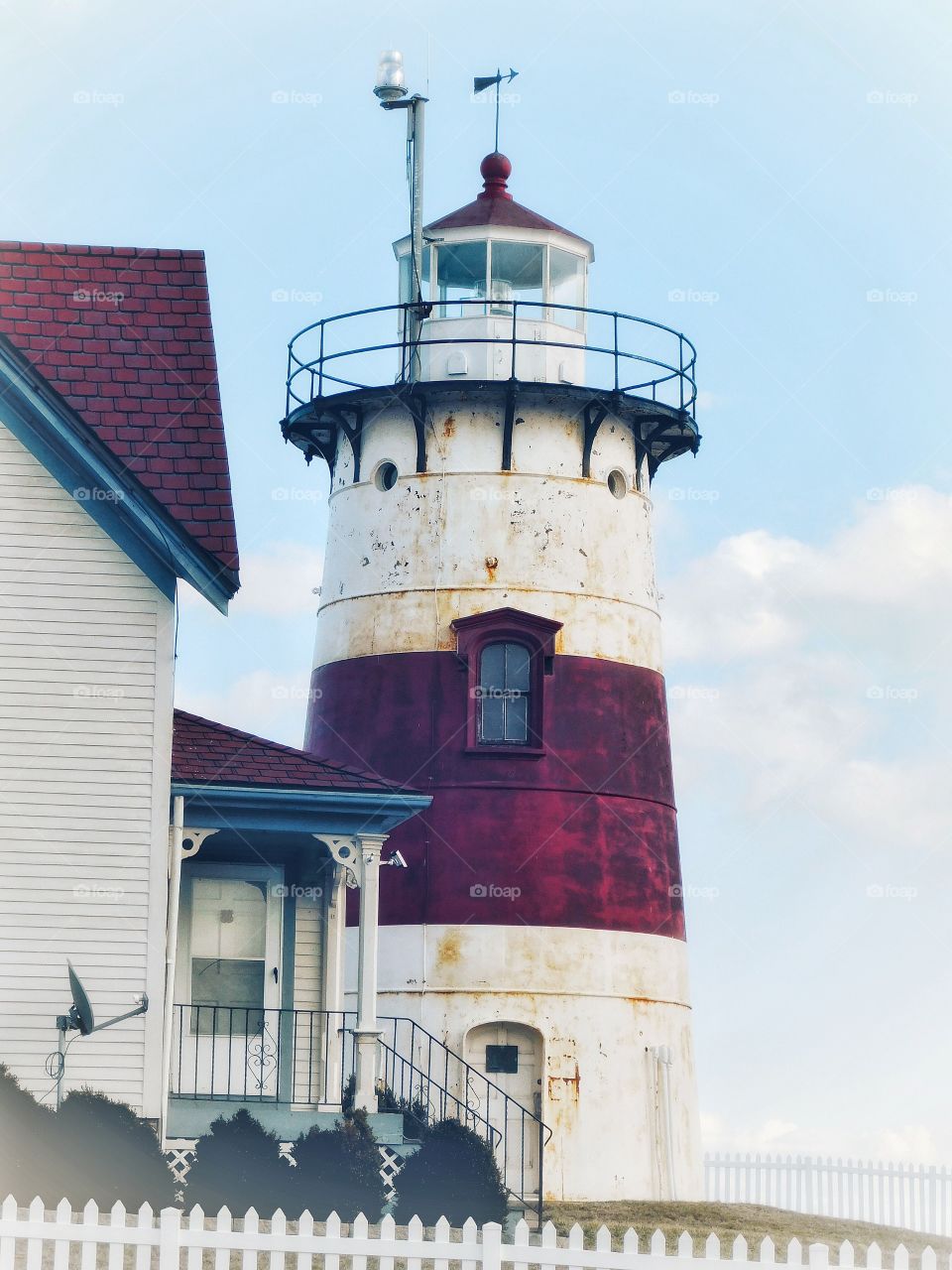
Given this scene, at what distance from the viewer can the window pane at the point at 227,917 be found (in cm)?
2153

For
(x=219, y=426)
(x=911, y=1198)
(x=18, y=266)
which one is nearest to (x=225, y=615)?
(x=219, y=426)

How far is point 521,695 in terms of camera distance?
2602 cm

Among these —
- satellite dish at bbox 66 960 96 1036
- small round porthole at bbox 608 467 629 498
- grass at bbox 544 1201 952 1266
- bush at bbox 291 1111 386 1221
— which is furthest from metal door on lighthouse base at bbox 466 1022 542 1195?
satellite dish at bbox 66 960 96 1036

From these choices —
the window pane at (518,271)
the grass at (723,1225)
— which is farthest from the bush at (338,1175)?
the window pane at (518,271)

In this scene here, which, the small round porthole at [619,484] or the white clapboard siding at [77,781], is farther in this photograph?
the small round porthole at [619,484]

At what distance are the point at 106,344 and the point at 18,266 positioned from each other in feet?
3.74

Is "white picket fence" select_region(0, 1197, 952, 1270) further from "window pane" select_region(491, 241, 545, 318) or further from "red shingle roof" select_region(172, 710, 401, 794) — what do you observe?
"window pane" select_region(491, 241, 545, 318)

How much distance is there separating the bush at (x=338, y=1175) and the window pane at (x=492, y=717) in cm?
689

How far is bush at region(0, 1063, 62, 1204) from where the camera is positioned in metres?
17.3

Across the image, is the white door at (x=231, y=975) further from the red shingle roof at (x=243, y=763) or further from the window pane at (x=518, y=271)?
the window pane at (x=518, y=271)

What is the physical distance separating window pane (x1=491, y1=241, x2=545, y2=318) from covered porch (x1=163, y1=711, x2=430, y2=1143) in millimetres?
8717

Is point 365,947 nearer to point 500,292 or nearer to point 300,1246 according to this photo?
point 300,1246

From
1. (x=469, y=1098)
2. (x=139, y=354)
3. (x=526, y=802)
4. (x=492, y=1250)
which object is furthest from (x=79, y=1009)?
(x=526, y=802)

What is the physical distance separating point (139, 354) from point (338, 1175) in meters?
7.48
